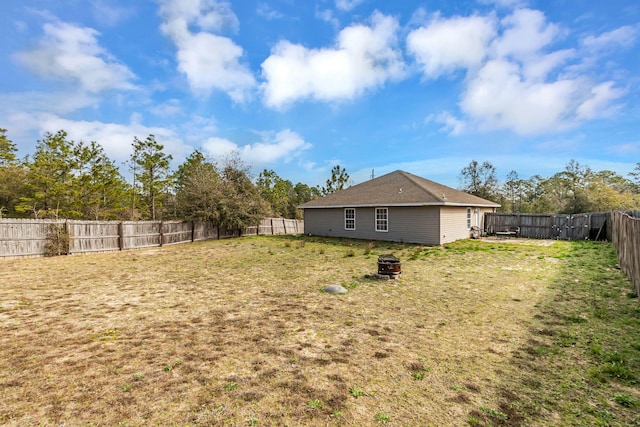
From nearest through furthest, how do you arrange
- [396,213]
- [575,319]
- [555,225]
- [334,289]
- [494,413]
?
[494,413] → [575,319] → [334,289] → [396,213] → [555,225]

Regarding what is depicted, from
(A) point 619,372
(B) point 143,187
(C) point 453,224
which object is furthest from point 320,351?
(B) point 143,187

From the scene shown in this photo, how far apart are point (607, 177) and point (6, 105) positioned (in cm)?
6373

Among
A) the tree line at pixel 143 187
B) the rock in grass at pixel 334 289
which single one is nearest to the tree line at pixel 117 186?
the tree line at pixel 143 187

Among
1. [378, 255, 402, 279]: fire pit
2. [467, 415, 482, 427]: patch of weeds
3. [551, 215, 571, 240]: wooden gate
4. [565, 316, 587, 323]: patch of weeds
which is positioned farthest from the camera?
[551, 215, 571, 240]: wooden gate

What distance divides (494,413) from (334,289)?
176 inches

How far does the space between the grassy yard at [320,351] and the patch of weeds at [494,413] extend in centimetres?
1

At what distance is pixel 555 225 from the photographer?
59.5 feet

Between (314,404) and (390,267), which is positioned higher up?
(390,267)

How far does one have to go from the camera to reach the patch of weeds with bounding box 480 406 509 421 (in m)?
2.62

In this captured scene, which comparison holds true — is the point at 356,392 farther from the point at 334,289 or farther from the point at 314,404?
the point at 334,289

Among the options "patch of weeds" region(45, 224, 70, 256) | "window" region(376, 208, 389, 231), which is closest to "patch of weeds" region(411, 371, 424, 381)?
"window" region(376, 208, 389, 231)

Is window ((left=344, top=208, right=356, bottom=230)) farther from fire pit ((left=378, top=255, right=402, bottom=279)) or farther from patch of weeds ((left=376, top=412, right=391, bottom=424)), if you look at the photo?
patch of weeds ((left=376, top=412, right=391, bottom=424))

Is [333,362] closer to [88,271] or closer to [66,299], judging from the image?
[66,299]

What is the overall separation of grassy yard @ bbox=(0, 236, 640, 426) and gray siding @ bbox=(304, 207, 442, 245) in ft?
22.7
